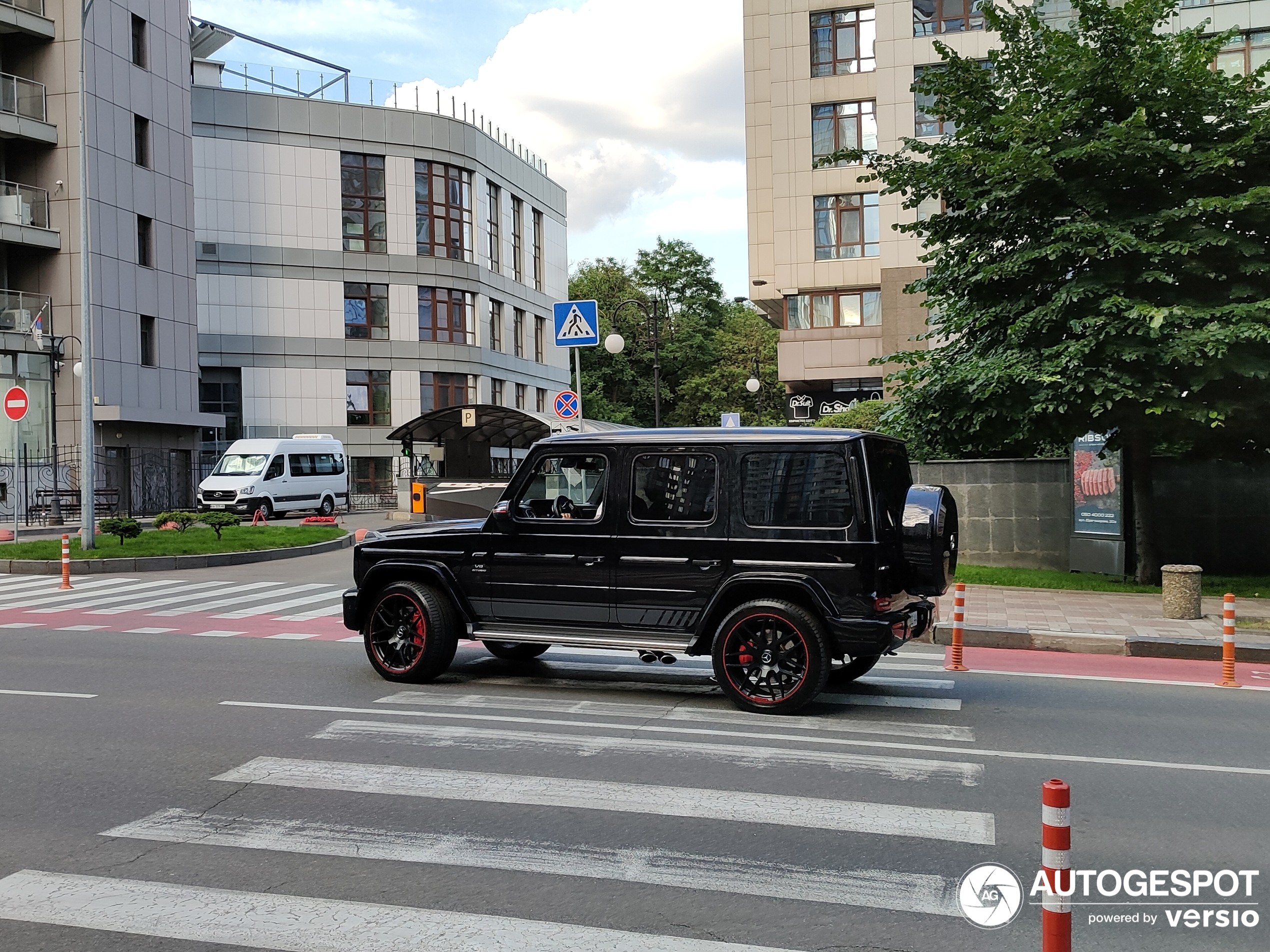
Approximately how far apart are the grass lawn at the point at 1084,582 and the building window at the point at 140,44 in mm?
36635

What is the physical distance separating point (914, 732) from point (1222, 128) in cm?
1169

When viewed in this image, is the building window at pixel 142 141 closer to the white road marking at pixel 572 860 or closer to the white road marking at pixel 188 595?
the white road marking at pixel 188 595

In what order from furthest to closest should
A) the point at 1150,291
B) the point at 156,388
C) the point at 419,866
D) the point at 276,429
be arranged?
the point at 276,429
the point at 156,388
the point at 1150,291
the point at 419,866

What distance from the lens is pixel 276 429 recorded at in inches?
2157

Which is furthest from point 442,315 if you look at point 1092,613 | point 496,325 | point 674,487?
point 674,487

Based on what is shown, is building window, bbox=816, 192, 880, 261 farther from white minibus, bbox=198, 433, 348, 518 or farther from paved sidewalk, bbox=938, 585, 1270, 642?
paved sidewalk, bbox=938, 585, 1270, 642

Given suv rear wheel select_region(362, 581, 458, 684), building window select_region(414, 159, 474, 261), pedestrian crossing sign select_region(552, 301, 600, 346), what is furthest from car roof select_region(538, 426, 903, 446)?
building window select_region(414, 159, 474, 261)

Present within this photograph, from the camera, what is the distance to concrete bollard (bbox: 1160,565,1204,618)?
13.5 meters

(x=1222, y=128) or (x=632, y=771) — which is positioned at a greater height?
(x=1222, y=128)

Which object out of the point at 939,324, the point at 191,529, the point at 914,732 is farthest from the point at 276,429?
the point at 914,732

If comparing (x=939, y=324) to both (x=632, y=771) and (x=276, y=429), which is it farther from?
(x=276, y=429)

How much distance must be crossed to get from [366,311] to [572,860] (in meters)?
53.7

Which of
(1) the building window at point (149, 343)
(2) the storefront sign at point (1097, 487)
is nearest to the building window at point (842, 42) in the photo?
(1) the building window at point (149, 343)

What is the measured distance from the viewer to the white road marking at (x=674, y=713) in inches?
316
